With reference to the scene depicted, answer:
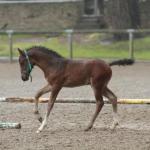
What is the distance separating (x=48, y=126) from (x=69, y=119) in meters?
0.96

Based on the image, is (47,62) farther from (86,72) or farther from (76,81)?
(86,72)

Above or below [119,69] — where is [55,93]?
above

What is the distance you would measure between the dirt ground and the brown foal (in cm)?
43

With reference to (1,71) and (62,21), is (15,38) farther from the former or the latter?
(1,71)

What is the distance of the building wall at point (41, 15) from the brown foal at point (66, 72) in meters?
28.2

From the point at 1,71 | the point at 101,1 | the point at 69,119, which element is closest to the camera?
the point at 69,119

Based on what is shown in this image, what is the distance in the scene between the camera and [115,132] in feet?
37.1

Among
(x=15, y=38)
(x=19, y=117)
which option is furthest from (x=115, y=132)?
(x=15, y=38)

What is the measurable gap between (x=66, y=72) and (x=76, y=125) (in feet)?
3.51

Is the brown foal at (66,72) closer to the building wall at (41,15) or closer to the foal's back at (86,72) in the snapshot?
the foal's back at (86,72)

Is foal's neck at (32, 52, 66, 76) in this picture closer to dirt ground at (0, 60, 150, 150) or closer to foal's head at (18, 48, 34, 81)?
foal's head at (18, 48, 34, 81)

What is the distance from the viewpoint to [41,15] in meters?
41.0

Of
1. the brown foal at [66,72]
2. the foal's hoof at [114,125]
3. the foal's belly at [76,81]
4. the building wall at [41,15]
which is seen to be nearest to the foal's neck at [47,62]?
the brown foal at [66,72]

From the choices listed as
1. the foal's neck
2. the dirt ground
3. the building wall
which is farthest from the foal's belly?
the building wall
